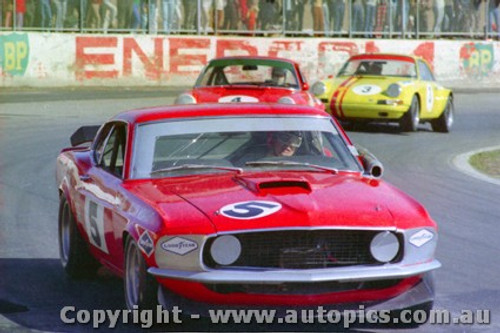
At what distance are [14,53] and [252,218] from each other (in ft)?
77.9

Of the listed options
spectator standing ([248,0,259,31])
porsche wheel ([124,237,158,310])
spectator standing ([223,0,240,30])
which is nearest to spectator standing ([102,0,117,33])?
spectator standing ([223,0,240,30])

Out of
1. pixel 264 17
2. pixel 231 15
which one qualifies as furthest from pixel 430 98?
pixel 264 17

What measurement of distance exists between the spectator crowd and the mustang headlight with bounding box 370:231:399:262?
77.5 ft

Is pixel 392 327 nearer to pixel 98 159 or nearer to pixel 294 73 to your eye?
pixel 98 159

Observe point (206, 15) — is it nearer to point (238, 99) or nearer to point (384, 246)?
point (238, 99)

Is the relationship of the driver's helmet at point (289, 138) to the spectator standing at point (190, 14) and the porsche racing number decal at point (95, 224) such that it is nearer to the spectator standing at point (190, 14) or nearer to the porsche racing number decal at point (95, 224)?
the porsche racing number decal at point (95, 224)

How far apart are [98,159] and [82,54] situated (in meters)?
22.6

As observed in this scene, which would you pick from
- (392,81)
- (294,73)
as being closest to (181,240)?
(294,73)

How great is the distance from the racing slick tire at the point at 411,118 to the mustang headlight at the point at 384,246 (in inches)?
555

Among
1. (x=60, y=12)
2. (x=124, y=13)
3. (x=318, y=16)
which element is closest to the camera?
(x=60, y=12)

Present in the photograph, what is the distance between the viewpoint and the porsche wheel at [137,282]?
6.32 metres

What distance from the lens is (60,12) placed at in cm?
2997

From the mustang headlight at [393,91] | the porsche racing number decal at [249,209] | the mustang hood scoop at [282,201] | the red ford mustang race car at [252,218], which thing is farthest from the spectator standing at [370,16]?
the porsche racing number decal at [249,209]

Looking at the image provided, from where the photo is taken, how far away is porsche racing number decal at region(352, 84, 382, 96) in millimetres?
20281
